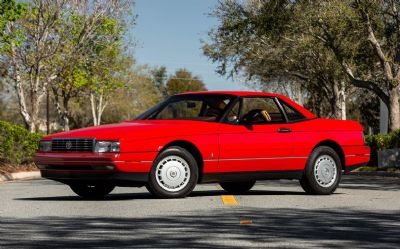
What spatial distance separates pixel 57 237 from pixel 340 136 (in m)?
6.84

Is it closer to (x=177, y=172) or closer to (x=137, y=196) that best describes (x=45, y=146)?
(x=137, y=196)

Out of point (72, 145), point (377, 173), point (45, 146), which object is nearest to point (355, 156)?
point (72, 145)

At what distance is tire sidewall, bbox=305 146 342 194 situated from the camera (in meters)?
13.0

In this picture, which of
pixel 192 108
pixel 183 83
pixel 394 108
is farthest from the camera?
pixel 183 83

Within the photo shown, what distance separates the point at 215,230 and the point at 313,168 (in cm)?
526

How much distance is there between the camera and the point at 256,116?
1284 centimetres

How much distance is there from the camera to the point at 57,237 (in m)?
7.67

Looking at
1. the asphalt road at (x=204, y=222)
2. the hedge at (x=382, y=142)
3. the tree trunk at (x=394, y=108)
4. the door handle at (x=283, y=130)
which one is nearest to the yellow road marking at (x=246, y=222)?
the asphalt road at (x=204, y=222)

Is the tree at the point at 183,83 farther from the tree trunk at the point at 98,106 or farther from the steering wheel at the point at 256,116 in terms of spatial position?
the steering wheel at the point at 256,116

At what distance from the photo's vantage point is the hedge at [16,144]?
82.0ft

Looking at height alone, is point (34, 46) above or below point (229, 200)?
above

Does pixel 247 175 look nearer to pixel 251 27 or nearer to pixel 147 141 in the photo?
pixel 147 141

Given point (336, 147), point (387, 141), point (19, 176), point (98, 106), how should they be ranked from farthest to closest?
point (98, 106)
point (387, 141)
point (19, 176)
point (336, 147)

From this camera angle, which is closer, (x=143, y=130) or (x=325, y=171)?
(x=143, y=130)
